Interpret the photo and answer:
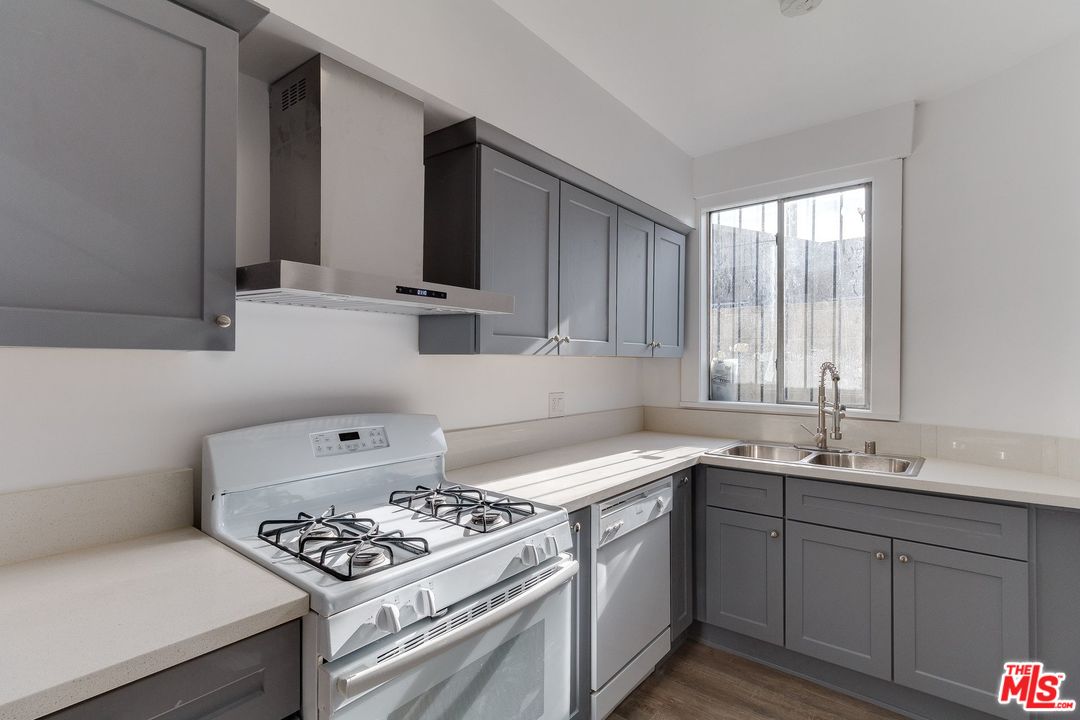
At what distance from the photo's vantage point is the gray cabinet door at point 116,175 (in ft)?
3.10

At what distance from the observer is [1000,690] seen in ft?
6.08

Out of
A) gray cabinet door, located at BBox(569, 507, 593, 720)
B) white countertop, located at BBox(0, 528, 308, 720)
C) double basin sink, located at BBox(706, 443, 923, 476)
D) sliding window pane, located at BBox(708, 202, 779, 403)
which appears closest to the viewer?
white countertop, located at BBox(0, 528, 308, 720)

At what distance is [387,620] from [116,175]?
1012mm

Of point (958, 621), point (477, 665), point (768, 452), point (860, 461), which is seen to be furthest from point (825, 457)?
point (477, 665)

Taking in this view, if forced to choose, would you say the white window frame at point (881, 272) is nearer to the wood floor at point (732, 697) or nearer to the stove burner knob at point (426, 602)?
the wood floor at point (732, 697)

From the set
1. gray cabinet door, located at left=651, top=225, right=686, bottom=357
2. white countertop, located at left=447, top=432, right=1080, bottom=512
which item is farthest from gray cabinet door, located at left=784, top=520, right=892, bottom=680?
gray cabinet door, located at left=651, top=225, right=686, bottom=357

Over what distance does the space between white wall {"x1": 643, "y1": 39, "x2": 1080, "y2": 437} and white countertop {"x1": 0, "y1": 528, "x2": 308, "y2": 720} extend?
272cm

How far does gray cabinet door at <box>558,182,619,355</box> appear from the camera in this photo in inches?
86.7

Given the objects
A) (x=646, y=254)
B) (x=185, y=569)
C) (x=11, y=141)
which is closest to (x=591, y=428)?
(x=646, y=254)

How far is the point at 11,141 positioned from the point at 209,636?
2.97 feet

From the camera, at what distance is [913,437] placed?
8.27 ft

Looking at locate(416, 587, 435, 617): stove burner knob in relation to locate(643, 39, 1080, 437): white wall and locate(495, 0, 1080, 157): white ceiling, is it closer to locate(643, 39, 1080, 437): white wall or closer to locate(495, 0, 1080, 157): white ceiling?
locate(495, 0, 1080, 157): white ceiling
